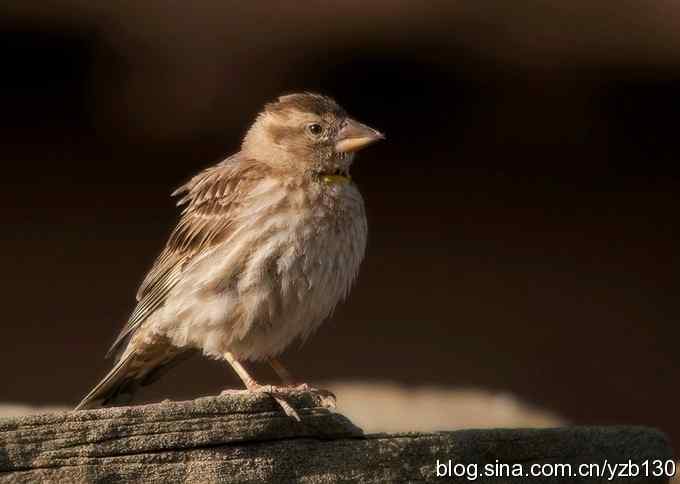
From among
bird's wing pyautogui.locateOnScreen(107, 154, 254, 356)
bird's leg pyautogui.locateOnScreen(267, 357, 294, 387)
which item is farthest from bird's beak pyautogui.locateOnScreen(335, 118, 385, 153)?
bird's leg pyautogui.locateOnScreen(267, 357, 294, 387)

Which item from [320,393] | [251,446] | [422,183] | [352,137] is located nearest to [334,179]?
[352,137]

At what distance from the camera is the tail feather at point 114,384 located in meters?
6.22

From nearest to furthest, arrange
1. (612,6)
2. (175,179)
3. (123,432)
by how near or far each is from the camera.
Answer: (123,432)
(612,6)
(175,179)

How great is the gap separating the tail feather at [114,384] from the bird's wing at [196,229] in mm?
90

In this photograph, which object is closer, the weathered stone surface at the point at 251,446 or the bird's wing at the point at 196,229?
the weathered stone surface at the point at 251,446

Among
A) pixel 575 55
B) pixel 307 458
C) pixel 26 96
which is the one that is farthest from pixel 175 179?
pixel 307 458

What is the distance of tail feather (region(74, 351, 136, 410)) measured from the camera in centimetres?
622

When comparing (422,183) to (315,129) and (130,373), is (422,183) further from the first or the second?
(130,373)

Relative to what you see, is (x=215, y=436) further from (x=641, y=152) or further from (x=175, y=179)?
(x=641, y=152)

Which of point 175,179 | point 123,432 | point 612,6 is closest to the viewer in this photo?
point 123,432

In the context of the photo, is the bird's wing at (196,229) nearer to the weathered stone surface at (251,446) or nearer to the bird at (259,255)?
the bird at (259,255)

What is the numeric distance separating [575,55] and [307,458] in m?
3.22

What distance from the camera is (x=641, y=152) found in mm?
8336

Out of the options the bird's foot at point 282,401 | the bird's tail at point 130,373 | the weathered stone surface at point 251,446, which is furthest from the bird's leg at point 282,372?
the bird's foot at point 282,401
